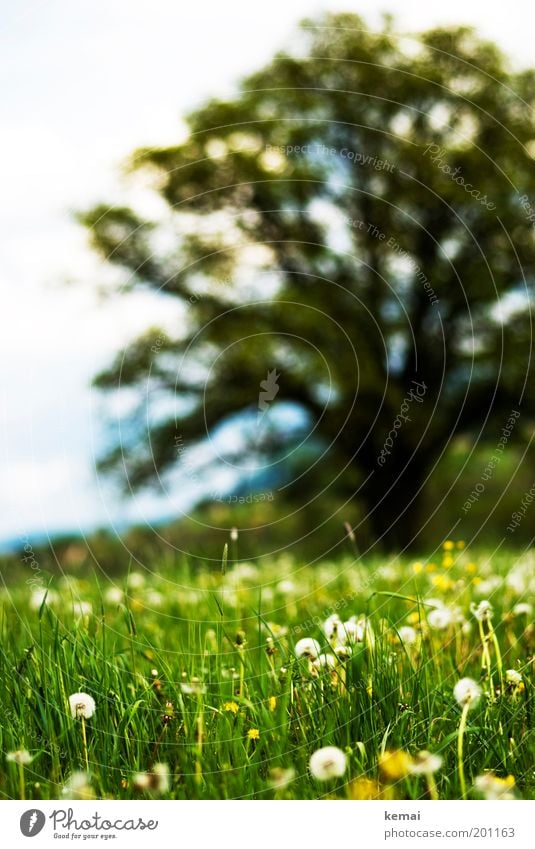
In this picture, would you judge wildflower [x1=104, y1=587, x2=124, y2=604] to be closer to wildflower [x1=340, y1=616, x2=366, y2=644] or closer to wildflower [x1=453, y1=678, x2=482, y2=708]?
wildflower [x1=340, y1=616, x2=366, y2=644]

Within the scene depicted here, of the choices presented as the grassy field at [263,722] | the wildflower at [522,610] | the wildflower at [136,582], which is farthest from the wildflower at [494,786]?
the wildflower at [136,582]

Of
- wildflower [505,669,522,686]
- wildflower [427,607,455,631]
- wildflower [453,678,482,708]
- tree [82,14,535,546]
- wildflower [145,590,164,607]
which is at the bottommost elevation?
wildflower [453,678,482,708]

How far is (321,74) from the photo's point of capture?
38.3 feet

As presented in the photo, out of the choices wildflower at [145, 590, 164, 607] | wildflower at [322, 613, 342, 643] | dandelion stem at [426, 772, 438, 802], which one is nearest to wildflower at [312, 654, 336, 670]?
wildflower at [322, 613, 342, 643]

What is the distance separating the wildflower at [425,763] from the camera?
213 cm

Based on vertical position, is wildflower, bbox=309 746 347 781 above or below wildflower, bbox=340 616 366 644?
below

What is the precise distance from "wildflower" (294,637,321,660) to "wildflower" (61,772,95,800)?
30.3 inches

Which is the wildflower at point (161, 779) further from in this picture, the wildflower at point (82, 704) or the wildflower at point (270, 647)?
the wildflower at point (270, 647)

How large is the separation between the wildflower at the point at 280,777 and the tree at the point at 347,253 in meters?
7.42

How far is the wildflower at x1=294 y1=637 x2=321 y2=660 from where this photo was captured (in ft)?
8.50

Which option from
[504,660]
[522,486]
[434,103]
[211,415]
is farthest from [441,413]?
[504,660]

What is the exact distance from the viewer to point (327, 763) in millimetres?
2146
